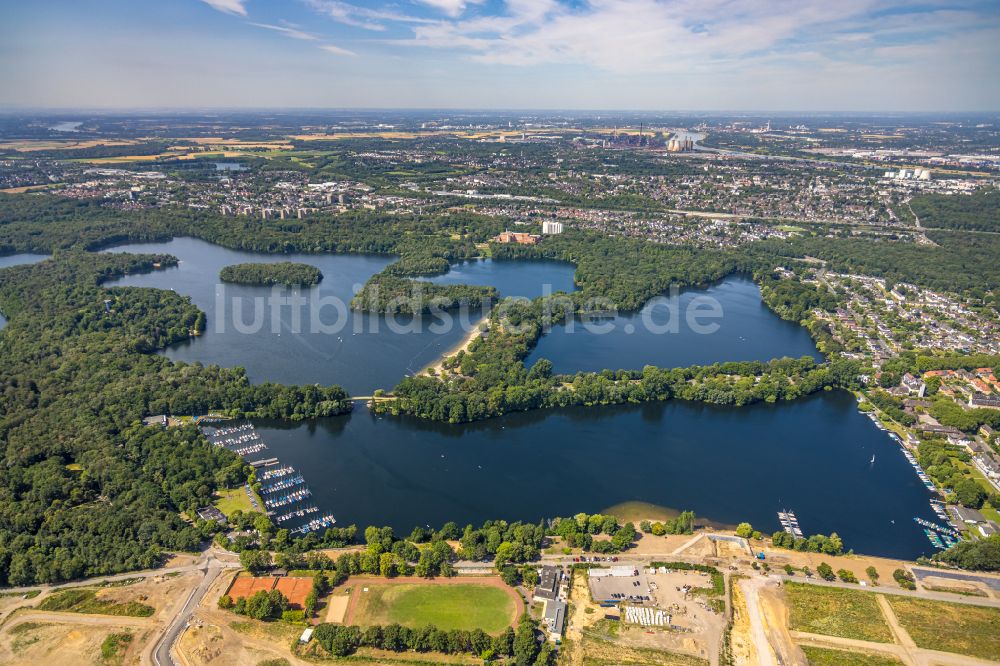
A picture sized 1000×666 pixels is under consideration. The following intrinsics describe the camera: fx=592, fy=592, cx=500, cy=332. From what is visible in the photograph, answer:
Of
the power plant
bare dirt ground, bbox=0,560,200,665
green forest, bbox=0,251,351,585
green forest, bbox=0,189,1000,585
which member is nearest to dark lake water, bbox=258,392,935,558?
green forest, bbox=0,189,1000,585

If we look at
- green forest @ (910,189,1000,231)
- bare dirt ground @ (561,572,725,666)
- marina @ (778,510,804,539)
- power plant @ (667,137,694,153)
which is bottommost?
bare dirt ground @ (561,572,725,666)

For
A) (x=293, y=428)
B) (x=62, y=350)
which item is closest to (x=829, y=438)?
(x=293, y=428)

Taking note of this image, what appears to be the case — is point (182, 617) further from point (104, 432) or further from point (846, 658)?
point (846, 658)

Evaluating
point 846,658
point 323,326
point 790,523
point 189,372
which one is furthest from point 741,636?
point 323,326

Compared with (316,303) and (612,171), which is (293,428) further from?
(612,171)

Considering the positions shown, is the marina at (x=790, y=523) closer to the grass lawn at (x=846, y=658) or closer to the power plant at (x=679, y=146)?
the grass lawn at (x=846, y=658)

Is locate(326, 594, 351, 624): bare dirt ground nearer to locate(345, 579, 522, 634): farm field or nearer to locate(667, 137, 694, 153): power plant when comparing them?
locate(345, 579, 522, 634): farm field
